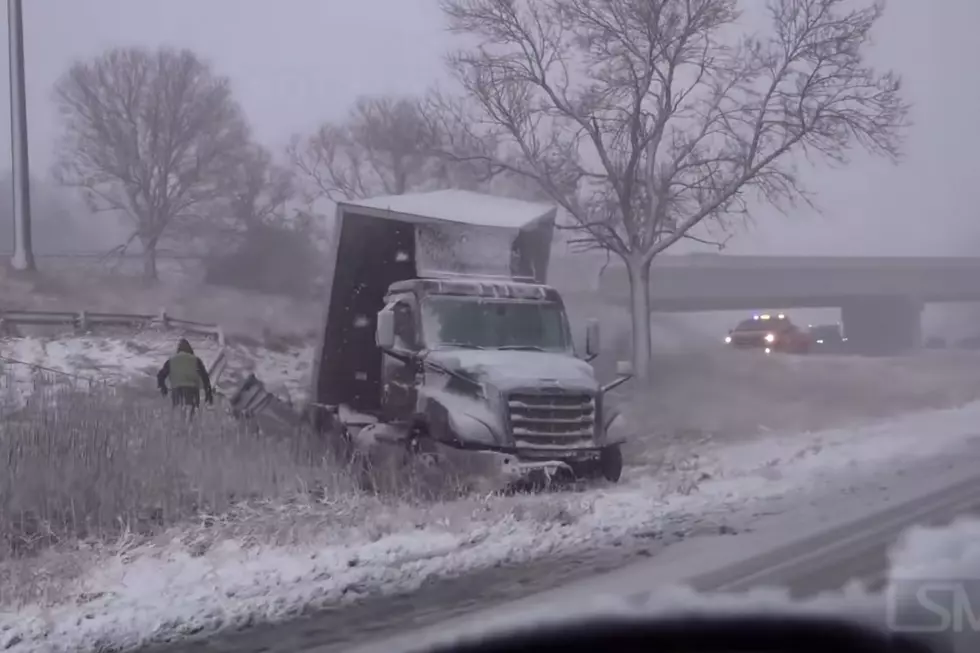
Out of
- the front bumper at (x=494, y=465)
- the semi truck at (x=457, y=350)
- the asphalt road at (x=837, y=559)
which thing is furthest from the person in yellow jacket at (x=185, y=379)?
the asphalt road at (x=837, y=559)

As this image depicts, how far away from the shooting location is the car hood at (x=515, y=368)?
43.3 feet

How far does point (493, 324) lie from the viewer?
14391 millimetres

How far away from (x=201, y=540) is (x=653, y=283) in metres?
14.7

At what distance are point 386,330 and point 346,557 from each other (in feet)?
16.8

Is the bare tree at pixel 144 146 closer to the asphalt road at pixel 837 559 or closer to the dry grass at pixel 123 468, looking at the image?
the dry grass at pixel 123 468

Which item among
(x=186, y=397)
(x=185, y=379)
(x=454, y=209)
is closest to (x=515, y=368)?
(x=454, y=209)

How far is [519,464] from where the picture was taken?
41.6 ft

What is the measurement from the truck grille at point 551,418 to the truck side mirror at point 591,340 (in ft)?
4.48

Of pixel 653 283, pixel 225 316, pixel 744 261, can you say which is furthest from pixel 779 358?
pixel 225 316

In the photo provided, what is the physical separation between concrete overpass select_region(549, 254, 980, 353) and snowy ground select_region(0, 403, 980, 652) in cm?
889

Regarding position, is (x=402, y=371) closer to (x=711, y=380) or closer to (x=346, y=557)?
(x=346, y=557)

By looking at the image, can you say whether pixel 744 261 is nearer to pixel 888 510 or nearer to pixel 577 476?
pixel 577 476

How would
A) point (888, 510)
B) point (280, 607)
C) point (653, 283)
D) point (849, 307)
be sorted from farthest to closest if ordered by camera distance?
point (849, 307)
point (653, 283)
point (888, 510)
point (280, 607)

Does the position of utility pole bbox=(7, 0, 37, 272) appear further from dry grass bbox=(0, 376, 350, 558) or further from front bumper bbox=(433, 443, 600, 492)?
front bumper bbox=(433, 443, 600, 492)
